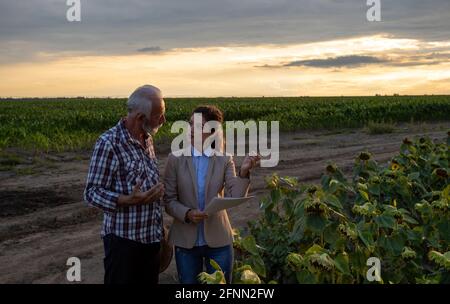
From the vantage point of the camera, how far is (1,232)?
328 inches

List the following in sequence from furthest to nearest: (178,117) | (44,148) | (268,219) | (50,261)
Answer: (178,117), (44,148), (50,261), (268,219)

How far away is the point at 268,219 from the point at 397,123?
914 inches

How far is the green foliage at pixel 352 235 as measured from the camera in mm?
3337

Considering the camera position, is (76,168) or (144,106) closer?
(144,106)

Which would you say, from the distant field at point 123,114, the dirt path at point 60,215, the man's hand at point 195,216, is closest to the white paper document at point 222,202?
the man's hand at point 195,216

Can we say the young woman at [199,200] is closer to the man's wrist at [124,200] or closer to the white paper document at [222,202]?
the white paper document at [222,202]

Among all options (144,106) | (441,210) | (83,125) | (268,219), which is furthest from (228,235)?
(83,125)

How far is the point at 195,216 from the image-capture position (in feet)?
12.9

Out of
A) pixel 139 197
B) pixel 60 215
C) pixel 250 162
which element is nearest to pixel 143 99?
pixel 139 197

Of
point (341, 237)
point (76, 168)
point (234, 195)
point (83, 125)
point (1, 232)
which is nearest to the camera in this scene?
point (341, 237)

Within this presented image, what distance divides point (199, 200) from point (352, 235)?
3.63 ft

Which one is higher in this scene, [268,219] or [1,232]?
[268,219]
